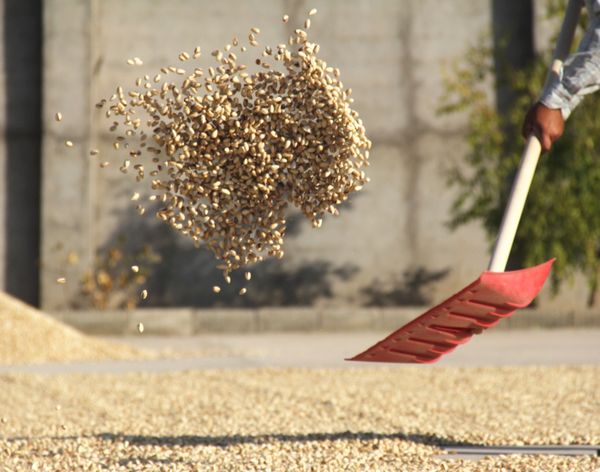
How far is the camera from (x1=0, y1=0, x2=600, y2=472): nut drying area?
188 inches

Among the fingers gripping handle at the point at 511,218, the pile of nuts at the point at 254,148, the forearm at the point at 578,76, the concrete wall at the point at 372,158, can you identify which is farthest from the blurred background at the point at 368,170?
the fingers gripping handle at the point at 511,218

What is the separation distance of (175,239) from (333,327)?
2.83 m

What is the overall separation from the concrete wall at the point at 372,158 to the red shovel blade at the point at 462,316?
991cm

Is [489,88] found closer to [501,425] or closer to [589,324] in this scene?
[589,324]

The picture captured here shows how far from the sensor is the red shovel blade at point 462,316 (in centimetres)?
443

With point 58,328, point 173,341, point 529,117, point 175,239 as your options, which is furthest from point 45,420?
point 175,239

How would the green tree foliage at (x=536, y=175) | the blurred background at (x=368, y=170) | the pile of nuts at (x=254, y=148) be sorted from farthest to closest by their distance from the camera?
the blurred background at (x=368, y=170) → the green tree foliage at (x=536, y=175) → the pile of nuts at (x=254, y=148)

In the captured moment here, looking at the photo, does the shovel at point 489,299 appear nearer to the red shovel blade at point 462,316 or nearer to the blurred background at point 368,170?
the red shovel blade at point 462,316

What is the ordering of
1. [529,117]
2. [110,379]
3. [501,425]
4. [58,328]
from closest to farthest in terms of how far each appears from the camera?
1. [529,117]
2. [501,425]
3. [110,379]
4. [58,328]

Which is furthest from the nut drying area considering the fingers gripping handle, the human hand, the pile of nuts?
the human hand

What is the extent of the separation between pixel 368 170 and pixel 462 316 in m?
10.3

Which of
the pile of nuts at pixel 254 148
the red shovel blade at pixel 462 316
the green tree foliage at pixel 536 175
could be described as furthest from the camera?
the green tree foliage at pixel 536 175

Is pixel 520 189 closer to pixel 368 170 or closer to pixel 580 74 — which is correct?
pixel 580 74

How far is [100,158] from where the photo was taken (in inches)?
587
